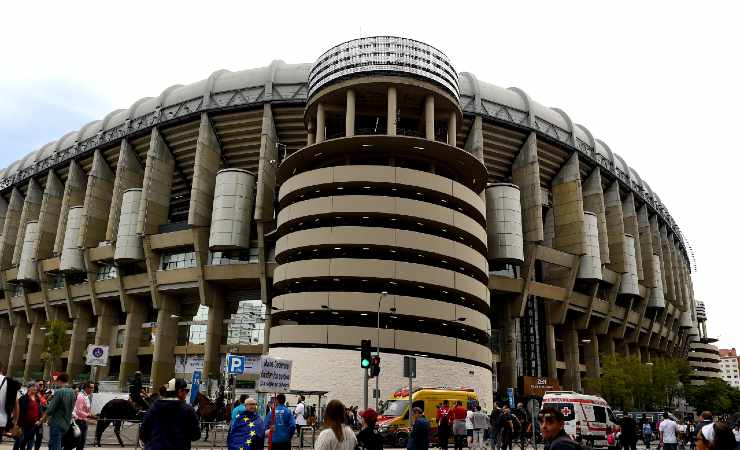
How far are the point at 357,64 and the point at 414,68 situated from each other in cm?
519

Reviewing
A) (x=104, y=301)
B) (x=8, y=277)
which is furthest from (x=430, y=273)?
(x=8, y=277)

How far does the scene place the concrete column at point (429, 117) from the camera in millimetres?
52750

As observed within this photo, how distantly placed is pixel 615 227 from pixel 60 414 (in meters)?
70.5

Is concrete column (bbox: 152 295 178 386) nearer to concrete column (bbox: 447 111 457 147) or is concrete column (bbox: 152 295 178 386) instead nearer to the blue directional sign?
concrete column (bbox: 447 111 457 147)

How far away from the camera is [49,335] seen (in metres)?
61.3

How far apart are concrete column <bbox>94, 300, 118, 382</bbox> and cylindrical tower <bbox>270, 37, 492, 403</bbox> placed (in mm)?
23618

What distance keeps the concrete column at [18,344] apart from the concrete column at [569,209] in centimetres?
6735

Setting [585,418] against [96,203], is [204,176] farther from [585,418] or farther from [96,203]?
[585,418]

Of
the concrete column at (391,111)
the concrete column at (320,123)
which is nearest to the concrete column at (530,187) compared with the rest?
the concrete column at (391,111)

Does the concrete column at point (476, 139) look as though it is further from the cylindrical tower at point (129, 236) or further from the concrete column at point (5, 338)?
the concrete column at point (5, 338)

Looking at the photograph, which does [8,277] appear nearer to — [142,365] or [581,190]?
[142,365]

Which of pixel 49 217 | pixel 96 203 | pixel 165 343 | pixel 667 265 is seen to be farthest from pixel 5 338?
pixel 667 265

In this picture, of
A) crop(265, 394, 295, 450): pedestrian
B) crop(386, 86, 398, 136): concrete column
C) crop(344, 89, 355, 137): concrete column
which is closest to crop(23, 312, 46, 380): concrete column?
crop(344, 89, 355, 137): concrete column

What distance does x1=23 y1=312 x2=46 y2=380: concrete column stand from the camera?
70375 mm
